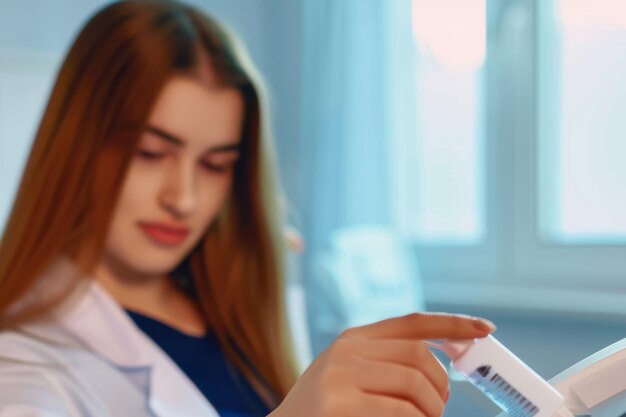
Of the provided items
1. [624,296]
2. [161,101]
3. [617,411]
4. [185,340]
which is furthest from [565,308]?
[617,411]

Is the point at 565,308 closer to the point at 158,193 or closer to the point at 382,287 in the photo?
the point at 382,287

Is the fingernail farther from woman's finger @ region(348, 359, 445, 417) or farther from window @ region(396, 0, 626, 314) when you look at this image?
window @ region(396, 0, 626, 314)

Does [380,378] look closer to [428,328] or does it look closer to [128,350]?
[428,328]

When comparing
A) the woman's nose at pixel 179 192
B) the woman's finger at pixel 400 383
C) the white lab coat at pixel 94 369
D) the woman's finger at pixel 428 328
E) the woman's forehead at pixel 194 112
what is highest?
the woman's forehead at pixel 194 112

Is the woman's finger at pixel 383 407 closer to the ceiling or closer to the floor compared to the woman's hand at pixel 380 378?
closer to the floor

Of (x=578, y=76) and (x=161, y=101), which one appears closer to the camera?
(x=161, y=101)

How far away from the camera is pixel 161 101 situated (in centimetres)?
81

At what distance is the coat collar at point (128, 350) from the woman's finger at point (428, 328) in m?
0.34

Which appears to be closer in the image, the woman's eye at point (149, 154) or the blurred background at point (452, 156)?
the woman's eye at point (149, 154)

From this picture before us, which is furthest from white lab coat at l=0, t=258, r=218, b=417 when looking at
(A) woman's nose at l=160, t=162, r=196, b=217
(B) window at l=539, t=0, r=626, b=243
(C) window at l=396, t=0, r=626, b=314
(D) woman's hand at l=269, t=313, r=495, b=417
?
(B) window at l=539, t=0, r=626, b=243

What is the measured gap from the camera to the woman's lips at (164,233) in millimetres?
822

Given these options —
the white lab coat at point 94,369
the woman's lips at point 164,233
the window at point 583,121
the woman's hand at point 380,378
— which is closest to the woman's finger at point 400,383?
the woman's hand at point 380,378

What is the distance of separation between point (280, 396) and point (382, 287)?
662mm

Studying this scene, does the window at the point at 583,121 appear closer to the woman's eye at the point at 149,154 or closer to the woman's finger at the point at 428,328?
the woman's eye at the point at 149,154
